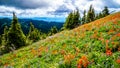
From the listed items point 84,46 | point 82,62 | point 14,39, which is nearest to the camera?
point 82,62

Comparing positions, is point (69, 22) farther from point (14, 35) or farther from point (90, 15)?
point (14, 35)

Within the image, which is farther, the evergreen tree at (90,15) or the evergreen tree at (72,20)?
the evergreen tree at (90,15)

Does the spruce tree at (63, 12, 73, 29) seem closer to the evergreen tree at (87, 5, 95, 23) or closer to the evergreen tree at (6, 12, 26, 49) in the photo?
the evergreen tree at (87, 5, 95, 23)

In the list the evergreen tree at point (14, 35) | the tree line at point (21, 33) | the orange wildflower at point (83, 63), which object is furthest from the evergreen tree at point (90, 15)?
the orange wildflower at point (83, 63)

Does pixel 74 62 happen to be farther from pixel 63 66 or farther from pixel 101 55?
pixel 101 55

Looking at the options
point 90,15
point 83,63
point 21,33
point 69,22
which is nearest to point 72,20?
point 69,22

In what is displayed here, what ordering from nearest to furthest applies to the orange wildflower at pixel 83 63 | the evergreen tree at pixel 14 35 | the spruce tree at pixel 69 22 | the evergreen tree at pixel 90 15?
the orange wildflower at pixel 83 63 → the evergreen tree at pixel 14 35 → the spruce tree at pixel 69 22 → the evergreen tree at pixel 90 15

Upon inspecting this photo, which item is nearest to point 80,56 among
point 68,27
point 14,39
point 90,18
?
point 14,39

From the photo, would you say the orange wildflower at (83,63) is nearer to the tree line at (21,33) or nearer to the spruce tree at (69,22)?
the tree line at (21,33)

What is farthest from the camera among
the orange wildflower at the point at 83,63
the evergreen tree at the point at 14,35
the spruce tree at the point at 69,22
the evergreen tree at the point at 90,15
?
the evergreen tree at the point at 90,15

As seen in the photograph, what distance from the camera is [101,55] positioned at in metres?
15.5

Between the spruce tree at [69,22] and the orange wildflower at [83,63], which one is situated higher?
the orange wildflower at [83,63]

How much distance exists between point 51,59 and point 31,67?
2063 millimetres

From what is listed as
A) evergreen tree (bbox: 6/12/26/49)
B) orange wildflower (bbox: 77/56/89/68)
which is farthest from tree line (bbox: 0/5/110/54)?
orange wildflower (bbox: 77/56/89/68)
